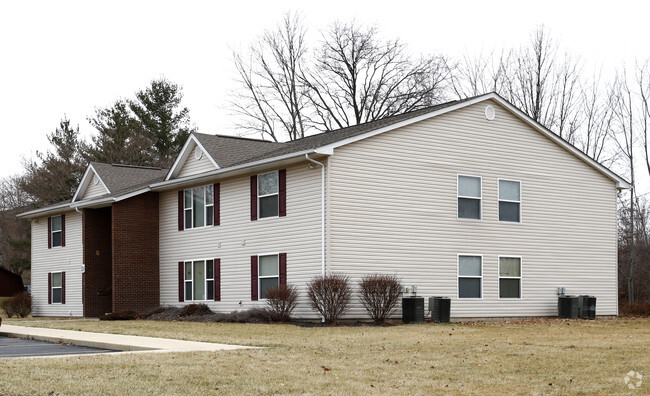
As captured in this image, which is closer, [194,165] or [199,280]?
[199,280]

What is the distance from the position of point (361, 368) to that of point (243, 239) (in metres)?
14.5

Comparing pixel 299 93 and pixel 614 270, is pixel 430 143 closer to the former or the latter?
pixel 614 270

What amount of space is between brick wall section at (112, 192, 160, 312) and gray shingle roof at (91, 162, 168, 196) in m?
2.90

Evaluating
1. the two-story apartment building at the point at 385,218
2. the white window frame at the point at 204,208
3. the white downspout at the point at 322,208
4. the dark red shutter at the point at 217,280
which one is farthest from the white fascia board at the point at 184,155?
the white downspout at the point at 322,208

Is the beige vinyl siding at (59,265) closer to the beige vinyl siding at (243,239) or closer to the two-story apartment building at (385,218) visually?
the two-story apartment building at (385,218)

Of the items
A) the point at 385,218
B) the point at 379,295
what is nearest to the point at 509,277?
the point at 385,218

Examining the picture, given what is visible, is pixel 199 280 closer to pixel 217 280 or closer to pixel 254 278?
pixel 217 280

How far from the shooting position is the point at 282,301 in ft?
75.2

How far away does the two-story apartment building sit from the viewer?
23172mm

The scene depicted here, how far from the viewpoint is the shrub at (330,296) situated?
71.2 feet

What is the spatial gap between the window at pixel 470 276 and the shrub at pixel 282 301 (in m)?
5.23

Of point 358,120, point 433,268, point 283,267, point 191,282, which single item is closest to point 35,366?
point 283,267

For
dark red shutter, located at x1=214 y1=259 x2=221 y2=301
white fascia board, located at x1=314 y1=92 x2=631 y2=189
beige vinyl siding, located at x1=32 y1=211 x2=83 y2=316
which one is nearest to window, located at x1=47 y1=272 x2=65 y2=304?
beige vinyl siding, located at x1=32 y1=211 x2=83 y2=316

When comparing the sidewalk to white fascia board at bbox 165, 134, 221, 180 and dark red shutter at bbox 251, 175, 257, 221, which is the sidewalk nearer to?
dark red shutter at bbox 251, 175, 257, 221
